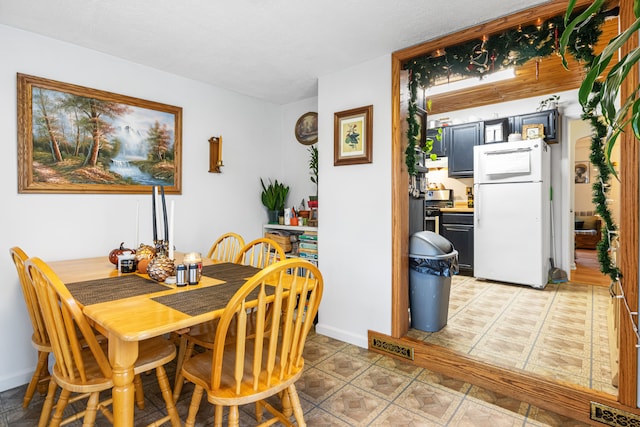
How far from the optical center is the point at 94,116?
2506 mm

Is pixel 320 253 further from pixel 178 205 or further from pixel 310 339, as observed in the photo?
pixel 178 205

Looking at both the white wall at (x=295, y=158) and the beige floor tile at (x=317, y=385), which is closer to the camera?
the beige floor tile at (x=317, y=385)

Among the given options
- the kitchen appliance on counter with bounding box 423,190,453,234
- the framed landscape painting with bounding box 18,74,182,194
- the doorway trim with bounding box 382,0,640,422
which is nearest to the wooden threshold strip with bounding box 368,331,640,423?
the doorway trim with bounding box 382,0,640,422

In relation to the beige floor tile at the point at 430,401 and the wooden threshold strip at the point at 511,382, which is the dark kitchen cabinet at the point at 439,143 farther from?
the beige floor tile at the point at 430,401

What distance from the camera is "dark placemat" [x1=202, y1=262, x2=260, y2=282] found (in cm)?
190

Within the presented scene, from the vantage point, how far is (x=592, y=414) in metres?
1.80

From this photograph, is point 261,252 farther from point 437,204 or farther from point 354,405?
point 437,204

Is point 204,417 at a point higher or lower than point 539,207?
lower

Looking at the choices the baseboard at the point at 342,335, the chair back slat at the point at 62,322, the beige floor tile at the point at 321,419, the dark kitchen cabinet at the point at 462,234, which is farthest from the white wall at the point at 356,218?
the dark kitchen cabinet at the point at 462,234

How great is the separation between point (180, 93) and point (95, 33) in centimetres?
82

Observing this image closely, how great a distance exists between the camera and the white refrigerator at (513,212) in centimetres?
413

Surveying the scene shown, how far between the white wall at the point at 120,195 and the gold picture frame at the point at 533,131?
110 inches

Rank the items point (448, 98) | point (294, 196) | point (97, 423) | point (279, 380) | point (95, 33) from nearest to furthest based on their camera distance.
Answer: point (279, 380) < point (97, 423) < point (95, 33) < point (294, 196) < point (448, 98)

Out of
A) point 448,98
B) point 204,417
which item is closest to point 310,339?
point 204,417
